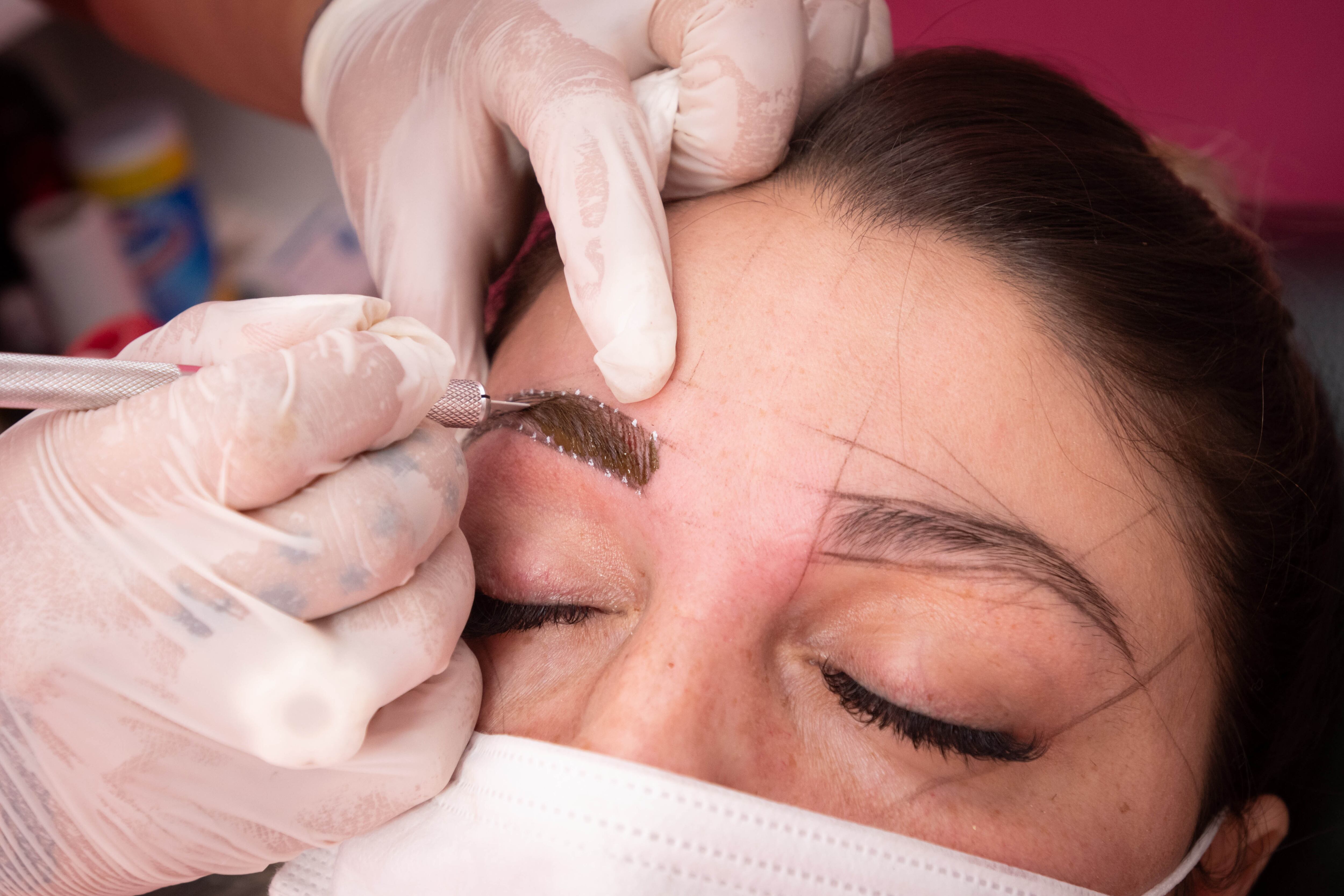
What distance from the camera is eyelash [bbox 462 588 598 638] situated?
95cm

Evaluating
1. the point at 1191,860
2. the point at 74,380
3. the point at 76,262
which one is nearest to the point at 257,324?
the point at 74,380

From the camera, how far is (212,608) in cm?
73

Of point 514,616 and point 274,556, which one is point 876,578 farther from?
point 274,556

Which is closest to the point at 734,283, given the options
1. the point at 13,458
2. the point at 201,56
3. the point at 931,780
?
the point at 931,780

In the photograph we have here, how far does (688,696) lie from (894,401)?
35 centimetres

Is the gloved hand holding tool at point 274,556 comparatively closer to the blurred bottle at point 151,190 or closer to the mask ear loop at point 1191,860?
the mask ear loop at point 1191,860

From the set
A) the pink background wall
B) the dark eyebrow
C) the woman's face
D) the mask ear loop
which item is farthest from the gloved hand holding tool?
the pink background wall

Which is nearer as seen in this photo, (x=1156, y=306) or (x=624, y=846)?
(x=624, y=846)

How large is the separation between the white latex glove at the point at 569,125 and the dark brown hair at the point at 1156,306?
89 millimetres

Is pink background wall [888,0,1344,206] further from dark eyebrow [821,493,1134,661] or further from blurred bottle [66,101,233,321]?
blurred bottle [66,101,233,321]

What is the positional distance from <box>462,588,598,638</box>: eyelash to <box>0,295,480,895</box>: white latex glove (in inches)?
6.1

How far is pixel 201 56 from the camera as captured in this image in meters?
1.97

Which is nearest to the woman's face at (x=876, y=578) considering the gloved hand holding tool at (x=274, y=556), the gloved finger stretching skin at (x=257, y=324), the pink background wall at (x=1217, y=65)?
the gloved hand holding tool at (x=274, y=556)

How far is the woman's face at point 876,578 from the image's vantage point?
2.77 ft
